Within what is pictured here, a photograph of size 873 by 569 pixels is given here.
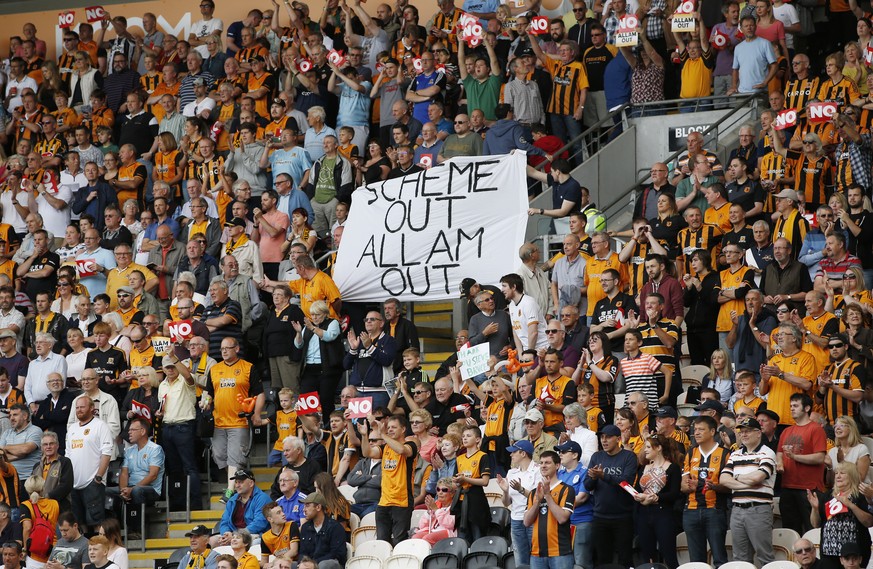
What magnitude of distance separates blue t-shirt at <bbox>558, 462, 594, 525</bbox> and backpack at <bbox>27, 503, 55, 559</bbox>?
16.5 feet

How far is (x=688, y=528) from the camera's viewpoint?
36.9 feet

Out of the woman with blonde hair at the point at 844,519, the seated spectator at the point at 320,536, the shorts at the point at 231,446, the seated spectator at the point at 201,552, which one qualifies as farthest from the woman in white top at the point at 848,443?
the shorts at the point at 231,446

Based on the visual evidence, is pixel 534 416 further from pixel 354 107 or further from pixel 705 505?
pixel 354 107

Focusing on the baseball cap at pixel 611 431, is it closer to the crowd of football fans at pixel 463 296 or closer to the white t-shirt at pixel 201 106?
the crowd of football fans at pixel 463 296

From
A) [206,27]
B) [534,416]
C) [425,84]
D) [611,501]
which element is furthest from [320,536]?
[206,27]

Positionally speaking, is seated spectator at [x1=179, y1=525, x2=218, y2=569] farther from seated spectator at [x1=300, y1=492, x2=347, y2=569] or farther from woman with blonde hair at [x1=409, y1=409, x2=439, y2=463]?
woman with blonde hair at [x1=409, y1=409, x2=439, y2=463]

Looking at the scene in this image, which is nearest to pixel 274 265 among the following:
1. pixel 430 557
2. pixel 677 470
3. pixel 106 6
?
pixel 430 557

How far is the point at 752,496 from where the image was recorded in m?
11.0

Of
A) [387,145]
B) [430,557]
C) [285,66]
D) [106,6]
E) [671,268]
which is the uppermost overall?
[106,6]

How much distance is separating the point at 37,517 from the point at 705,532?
623 centimetres

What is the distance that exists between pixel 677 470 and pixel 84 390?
639 cm

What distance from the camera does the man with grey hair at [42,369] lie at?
15.4m

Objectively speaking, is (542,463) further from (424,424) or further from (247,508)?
(247,508)

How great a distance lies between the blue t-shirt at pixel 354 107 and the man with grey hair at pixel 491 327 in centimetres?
506
